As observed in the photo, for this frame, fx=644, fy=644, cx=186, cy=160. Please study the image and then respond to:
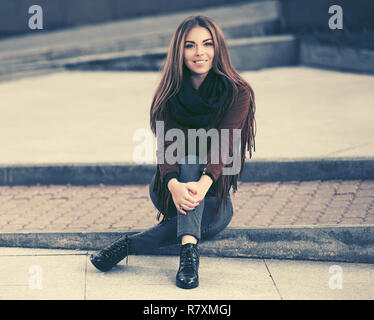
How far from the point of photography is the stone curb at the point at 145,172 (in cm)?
522

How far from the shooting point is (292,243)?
4.06 m

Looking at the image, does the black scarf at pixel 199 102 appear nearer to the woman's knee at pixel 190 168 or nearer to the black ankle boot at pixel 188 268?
the woman's knee at pixel 190 168

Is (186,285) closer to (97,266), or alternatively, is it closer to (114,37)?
(97,266)

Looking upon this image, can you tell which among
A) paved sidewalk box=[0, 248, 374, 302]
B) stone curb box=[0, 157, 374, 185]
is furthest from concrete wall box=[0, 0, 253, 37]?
paved sidewalk box=[0, 248, 374, 302]

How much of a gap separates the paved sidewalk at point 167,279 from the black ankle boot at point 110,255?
6cm

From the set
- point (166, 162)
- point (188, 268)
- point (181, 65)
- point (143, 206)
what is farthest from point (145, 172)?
point (188, 268)

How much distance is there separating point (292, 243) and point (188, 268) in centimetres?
80

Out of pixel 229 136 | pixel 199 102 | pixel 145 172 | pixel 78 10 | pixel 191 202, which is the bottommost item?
pixel 145 172

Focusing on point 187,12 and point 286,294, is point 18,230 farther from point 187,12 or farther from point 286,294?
point 187,12

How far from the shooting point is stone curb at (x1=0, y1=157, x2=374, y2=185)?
17.1 ft

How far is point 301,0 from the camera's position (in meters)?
12.5

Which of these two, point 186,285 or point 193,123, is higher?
point 193,123

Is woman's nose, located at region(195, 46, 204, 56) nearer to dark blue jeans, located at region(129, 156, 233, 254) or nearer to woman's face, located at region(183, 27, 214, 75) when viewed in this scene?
woman's face, located at region(183, 27, 214, 75)
